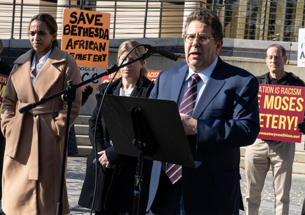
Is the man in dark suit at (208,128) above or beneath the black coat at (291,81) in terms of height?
beneath

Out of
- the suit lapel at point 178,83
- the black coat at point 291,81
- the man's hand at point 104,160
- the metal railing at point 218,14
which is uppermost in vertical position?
the metal railing at point 218,14

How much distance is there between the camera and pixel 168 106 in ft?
7.36

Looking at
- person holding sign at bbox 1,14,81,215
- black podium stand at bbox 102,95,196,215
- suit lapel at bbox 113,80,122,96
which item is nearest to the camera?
black podium stand at bbox 102,95,196,215

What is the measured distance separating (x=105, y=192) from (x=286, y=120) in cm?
302

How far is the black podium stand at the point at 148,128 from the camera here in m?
2.30

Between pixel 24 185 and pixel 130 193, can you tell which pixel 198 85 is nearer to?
pixel 130 193

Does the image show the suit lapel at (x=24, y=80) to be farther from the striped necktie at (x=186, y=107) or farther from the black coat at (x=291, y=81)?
the black coat at (x=291, y=81)

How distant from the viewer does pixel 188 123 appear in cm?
248

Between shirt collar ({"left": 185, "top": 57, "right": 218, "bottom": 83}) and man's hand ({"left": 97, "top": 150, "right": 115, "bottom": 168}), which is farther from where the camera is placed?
man's hand ({"left": 97, "top": 150, "right": 115, "bottom": 168})

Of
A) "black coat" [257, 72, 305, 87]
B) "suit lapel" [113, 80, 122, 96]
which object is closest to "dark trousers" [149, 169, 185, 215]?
"suit lapel" [113, 80, 122, 96]

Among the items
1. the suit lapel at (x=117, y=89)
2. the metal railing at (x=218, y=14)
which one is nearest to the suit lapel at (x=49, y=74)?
the suit lapel at (x=117, y=89)

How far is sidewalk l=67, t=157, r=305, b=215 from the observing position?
19.7 ft

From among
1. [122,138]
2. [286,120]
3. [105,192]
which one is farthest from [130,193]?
[286,120]

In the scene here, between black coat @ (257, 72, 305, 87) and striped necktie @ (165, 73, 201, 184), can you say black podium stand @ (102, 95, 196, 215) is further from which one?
black coat @ (257, 72, 305, 87)
